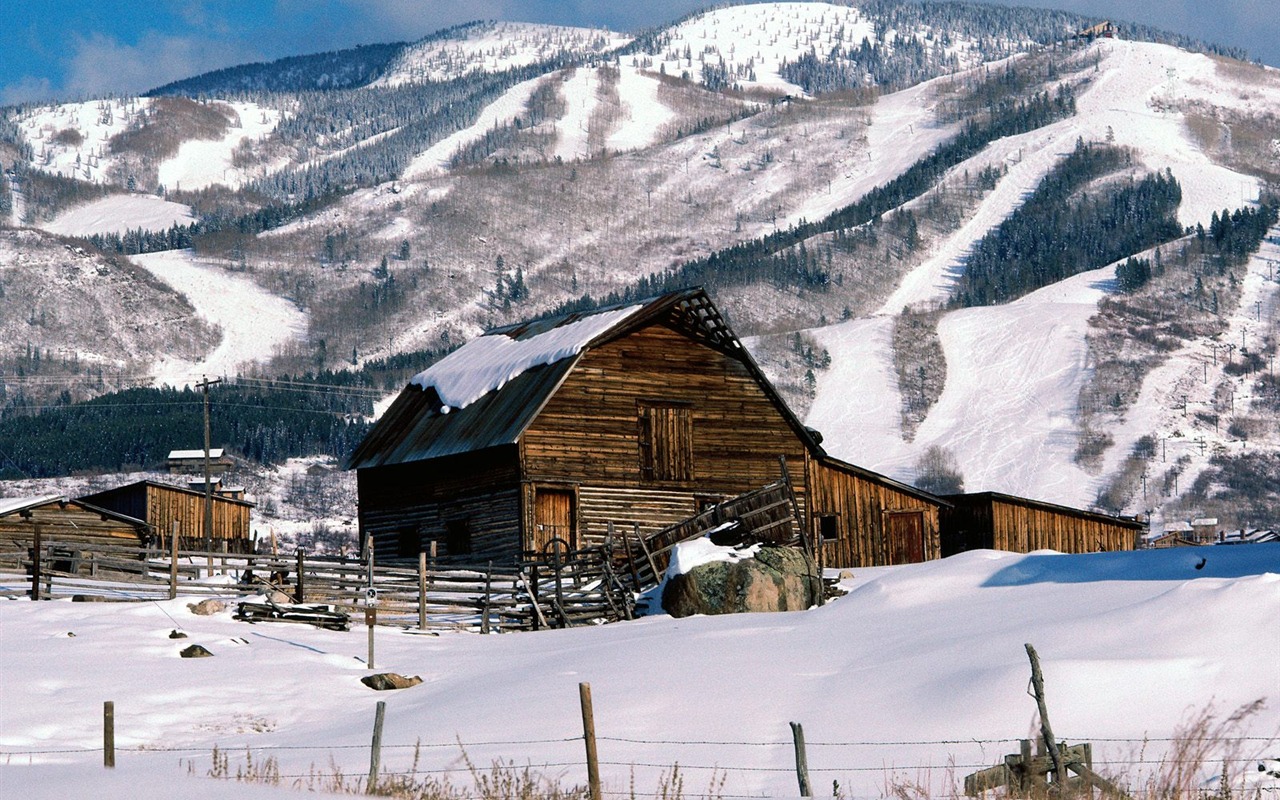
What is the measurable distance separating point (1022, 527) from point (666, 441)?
64.0ft

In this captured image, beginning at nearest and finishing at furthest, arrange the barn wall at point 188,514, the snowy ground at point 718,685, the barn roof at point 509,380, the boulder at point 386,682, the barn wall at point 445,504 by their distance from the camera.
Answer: the snowy ground at point 718,685 < the boulder at point 386,682 < the barn wall at point 445,504 < the barn roof at point 509,380 < the barn wall at point 188,514

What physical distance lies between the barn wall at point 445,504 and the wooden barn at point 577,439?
0.15 feet

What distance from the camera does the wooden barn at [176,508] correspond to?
278ft

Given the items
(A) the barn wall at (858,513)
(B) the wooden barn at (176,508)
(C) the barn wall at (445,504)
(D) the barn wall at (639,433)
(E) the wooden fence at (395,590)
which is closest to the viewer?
(E) the wooden fence at (395,590)

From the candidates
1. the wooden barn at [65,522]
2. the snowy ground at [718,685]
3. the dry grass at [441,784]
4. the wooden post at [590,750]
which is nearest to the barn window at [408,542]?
the snowy ground at [718,685]

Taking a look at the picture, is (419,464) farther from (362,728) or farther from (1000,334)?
(1000,334)

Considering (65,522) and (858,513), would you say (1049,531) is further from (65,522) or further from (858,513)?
(65,522)

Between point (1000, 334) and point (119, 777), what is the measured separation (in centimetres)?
15930

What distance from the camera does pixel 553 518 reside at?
47062 millimetres

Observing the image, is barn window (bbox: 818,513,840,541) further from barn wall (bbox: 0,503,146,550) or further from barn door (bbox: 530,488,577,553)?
barn wall (bbox: 0,503,146,550)

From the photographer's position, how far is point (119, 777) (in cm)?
1833

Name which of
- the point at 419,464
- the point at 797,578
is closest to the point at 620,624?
the point at 797,578

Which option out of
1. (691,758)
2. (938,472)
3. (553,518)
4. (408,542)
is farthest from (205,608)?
(938,472)

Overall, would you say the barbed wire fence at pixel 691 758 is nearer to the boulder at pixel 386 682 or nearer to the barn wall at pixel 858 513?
the boulder at pixel 386 682
